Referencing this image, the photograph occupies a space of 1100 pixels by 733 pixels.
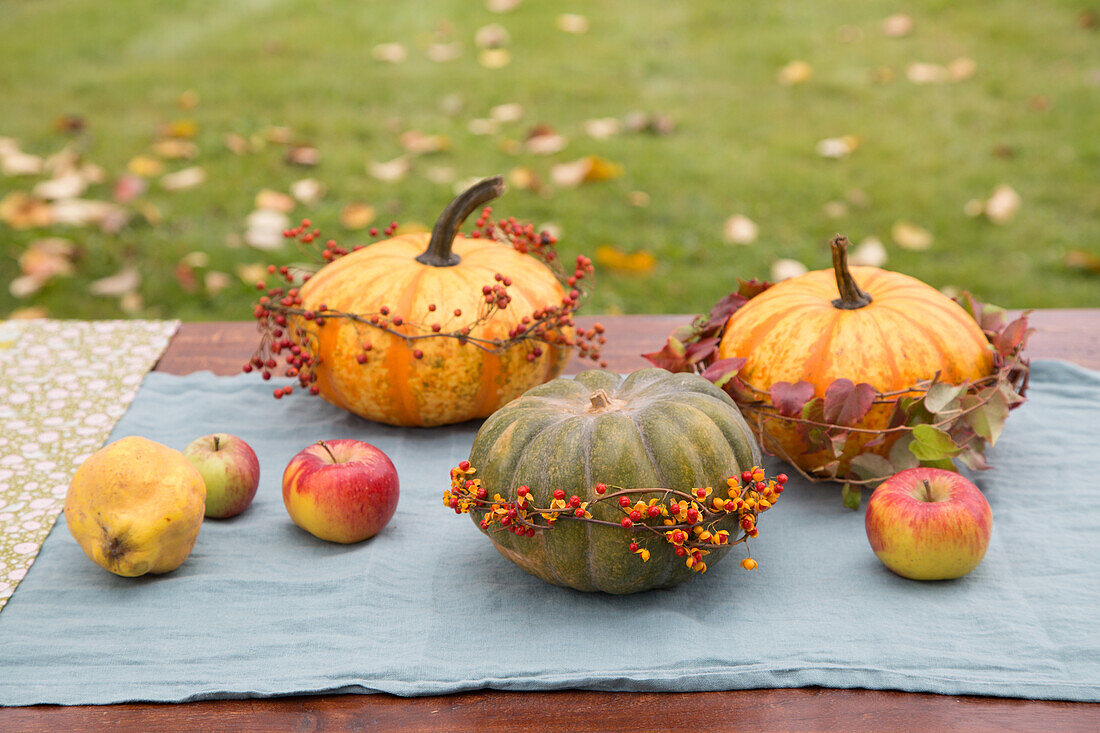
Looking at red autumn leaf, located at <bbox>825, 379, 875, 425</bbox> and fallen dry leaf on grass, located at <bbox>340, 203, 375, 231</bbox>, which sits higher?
red autumn leaf, located at <bbox>825, 379, 875, 425</bbox>

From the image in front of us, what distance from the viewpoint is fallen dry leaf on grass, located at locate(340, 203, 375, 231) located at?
311 cm

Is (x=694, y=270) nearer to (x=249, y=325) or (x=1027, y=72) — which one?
(x=249, y=325)

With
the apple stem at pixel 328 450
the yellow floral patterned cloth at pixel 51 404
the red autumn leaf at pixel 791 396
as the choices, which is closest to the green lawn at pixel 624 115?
the yellow floral patterned cloth at pixel 51 404

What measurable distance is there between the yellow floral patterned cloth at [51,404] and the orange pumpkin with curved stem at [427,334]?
1.22 ft

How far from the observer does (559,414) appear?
1.23 meters

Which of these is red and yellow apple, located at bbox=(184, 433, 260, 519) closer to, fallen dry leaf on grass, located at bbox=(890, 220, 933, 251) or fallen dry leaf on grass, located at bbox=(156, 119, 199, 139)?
fallen dry leaf on grass, located at bbox=(890, 220, 933, 251)

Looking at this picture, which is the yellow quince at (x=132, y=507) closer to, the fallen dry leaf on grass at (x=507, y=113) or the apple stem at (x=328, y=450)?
the apple stem at (x=328, y=450)

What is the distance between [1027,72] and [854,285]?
9.75 feet

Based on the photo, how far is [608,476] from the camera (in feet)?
3.73

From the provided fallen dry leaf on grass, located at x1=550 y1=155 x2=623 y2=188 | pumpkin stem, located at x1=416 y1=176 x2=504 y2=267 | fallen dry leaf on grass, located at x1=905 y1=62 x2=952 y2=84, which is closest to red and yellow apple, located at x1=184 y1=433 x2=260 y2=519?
pumpkin stem, located at x1=416 y1=176 x2=504 y2=267

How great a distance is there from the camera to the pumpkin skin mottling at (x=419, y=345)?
1588 mm

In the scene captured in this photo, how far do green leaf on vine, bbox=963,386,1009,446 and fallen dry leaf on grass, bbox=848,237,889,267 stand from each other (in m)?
1.58

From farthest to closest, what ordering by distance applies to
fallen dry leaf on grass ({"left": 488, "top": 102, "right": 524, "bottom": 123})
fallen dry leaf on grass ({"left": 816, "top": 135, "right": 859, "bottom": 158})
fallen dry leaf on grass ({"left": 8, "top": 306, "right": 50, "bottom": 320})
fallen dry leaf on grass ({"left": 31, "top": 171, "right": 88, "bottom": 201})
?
fallen dry leaf on grass ({"left": 488, "top": 102, "right": 524, "bottom": 123}) < fallen dry leaf on grass ({"left": 816, "top": 135, "right": 859, "bottom": 158}) < fallen dry leaf on grass ({"left": 31, "top": 171, "right": 88, "bottom": 201}) < fallen dry leaf on grass ({"left": 8, "top": 306, "right": 50, "bottom": 320})

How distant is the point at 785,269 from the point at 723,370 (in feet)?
4.97
